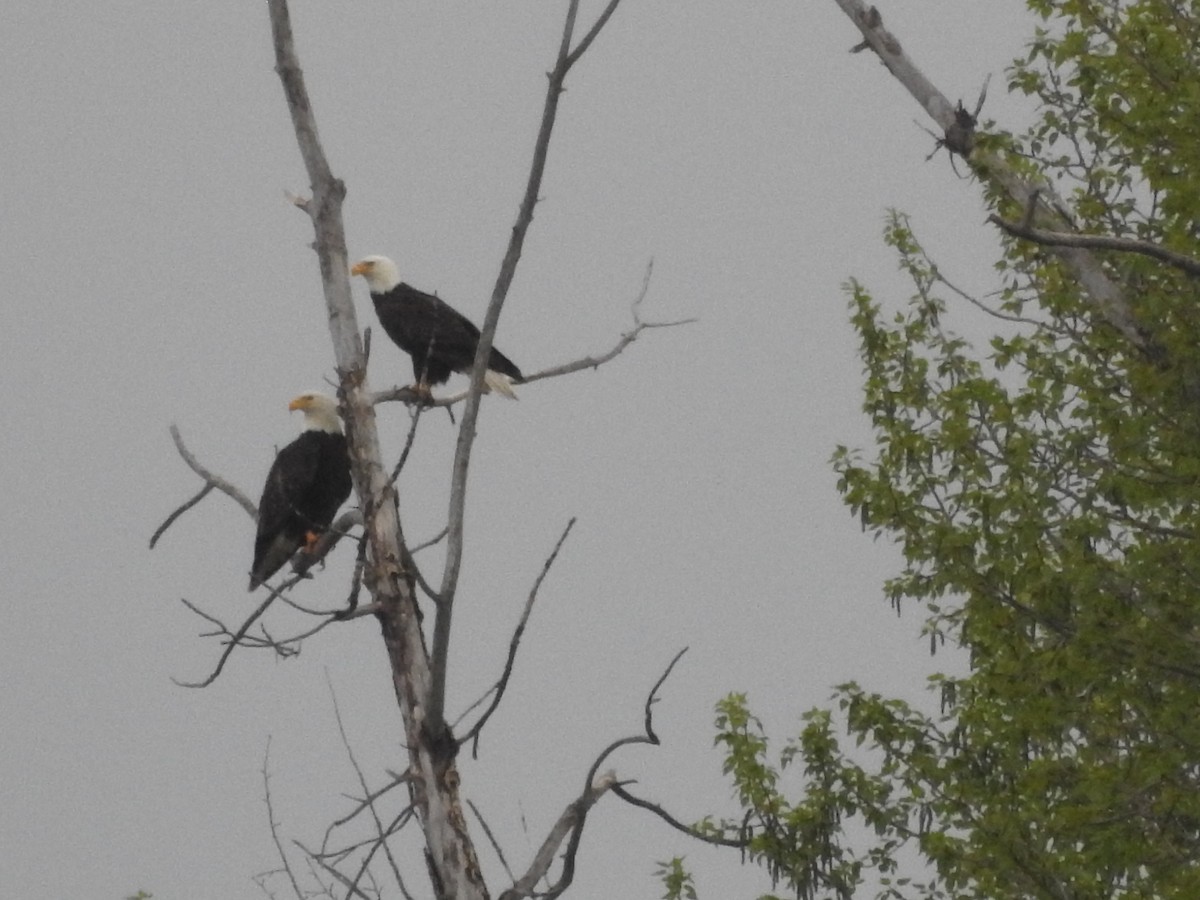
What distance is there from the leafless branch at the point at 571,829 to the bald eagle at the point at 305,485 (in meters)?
3.68

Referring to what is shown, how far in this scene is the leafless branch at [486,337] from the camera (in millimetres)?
4496

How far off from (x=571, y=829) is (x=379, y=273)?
6.52 metres

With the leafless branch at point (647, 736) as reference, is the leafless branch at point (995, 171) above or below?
above

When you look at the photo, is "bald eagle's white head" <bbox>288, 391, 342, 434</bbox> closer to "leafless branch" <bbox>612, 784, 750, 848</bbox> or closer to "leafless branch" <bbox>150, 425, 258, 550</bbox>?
"leafless branch" <bbox>150, 425, 258, 550</bbox>

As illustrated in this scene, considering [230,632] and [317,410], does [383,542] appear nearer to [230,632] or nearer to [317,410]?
[230,632]

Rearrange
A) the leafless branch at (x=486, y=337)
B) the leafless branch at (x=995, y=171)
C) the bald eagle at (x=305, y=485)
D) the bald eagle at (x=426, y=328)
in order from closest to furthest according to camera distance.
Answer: the leafless branch at (x=486, y=337)
the leafless branch at (x=995, y=171)
the bald eagle at (x=305, y=485)
the bald eagle at (x=426, y=328)

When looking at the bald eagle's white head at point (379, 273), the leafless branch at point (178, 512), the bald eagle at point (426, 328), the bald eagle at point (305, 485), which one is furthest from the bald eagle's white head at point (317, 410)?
the leafless branch at point (178, 512)

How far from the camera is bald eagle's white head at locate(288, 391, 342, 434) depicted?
31.0 feet

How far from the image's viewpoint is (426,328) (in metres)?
10.8

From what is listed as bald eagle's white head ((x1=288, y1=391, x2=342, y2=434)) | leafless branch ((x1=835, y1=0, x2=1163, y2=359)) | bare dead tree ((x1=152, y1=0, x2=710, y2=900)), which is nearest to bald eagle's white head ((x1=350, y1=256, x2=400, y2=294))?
bald eagle's white head ((x1=288, y1=391, x2=342, y2=434))

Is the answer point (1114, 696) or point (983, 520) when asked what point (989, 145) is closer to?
point (983, 520)

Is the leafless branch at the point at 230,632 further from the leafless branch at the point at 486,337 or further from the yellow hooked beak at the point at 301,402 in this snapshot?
the yellow hooked beak at the point at 301,402

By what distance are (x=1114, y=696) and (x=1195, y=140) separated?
85.8 inches

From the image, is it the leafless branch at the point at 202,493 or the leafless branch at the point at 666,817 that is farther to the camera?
the leafless branch at the point at 202,493
